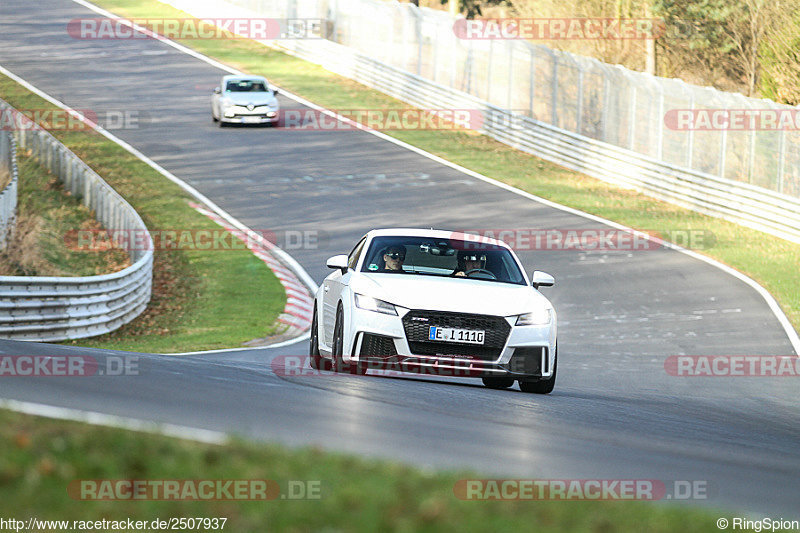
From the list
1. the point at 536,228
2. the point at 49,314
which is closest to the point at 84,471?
the point at 49,314

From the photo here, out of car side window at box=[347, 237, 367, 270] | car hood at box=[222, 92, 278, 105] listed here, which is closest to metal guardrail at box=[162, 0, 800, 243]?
car hood at box=[222, 92, 278, 105]

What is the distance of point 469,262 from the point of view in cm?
1323

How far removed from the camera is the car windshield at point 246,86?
40.4 m

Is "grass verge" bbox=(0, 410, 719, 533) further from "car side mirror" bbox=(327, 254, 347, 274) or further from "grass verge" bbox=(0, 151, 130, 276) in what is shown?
"grass verge" bbox=(0, 151, 130, 276)

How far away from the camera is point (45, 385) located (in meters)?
9.10

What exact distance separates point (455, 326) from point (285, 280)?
45.0 ft

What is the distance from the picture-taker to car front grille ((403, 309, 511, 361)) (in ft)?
38.9

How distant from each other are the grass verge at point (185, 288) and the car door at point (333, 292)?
573 centimetres

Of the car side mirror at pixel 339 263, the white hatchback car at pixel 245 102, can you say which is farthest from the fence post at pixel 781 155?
the car side mirror at pixel 339 263

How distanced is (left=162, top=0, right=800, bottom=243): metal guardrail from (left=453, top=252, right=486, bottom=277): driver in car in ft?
60.6

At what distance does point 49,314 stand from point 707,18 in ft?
127

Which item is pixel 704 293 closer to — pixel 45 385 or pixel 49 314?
pixel 49 314

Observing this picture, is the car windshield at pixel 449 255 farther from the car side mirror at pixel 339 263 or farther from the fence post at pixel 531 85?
the fence post at pixel 531 85

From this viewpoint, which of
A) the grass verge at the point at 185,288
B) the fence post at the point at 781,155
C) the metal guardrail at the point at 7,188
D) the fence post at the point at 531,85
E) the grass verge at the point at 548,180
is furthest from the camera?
the fence post at the point at 531,85
